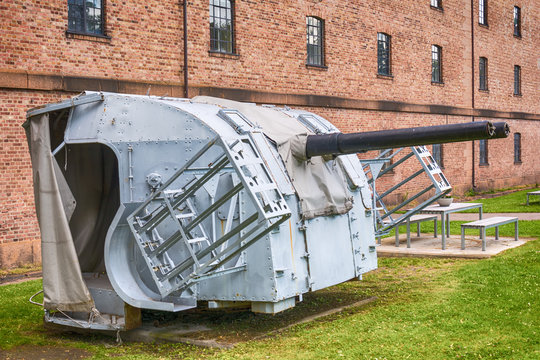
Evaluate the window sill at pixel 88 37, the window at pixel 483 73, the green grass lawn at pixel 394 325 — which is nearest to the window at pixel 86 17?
the window sill at pixel 88 37

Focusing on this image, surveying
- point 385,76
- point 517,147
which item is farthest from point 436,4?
point 517,147

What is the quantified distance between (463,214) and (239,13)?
804 cm

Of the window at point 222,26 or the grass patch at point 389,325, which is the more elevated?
the window at point 222,26

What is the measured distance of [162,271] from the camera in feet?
23.0

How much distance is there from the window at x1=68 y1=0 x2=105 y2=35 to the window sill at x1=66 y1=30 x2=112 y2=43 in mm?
64

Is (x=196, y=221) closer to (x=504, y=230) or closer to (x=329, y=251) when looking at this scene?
(x=329, y=251)

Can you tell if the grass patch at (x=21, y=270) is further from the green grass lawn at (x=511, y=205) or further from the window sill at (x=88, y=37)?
the green grass lawn at (x=511, y=205)

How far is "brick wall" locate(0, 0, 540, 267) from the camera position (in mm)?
12398

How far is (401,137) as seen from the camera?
6977 mm

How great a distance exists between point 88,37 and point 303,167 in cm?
734

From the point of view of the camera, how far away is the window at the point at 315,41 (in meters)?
19.1

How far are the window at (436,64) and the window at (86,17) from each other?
14201 millimetres

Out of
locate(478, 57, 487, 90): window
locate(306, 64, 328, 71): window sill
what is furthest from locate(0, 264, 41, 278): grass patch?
locate(478, 57, 487, 90): window

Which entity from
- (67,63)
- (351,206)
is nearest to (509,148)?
(67,63)
